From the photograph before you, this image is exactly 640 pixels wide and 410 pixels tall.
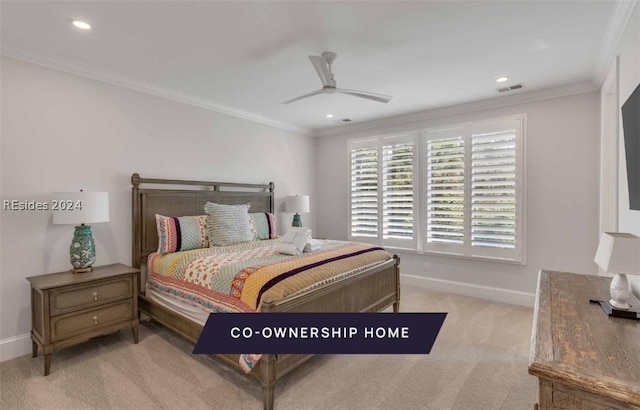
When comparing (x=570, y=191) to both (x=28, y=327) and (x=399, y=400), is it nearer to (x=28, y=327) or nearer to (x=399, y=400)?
(x=399, y=400)

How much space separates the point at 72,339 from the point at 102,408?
2.75ft

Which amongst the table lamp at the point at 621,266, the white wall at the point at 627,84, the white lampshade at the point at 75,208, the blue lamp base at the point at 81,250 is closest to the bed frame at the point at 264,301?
the blue lamp base at the point at 81,250

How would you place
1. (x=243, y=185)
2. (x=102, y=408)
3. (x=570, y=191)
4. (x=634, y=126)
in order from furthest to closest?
(x=243, y=185), (x=570, y=191), (x=102, y=408), (x=634, y=126)

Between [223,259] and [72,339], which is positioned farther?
[223,259]

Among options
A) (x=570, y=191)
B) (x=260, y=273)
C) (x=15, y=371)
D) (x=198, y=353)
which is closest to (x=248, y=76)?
(x=260, y=273)

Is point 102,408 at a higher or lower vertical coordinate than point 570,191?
lower

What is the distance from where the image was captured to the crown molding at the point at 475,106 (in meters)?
3.54

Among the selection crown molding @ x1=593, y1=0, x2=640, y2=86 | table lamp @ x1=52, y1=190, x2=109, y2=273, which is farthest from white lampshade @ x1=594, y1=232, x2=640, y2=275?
table lamp @ x1=52, y1=190, x2=109, y2=273

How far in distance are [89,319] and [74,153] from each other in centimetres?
157

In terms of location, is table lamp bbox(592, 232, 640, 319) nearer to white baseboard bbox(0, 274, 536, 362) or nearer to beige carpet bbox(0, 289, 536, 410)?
beige carpet bbox(0, 289, 536, 410)

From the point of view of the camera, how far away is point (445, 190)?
4406mm

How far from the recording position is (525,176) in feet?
12.5

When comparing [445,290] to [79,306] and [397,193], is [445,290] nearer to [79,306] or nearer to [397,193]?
[397,193]

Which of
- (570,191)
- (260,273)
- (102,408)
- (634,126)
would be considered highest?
(634,126)
